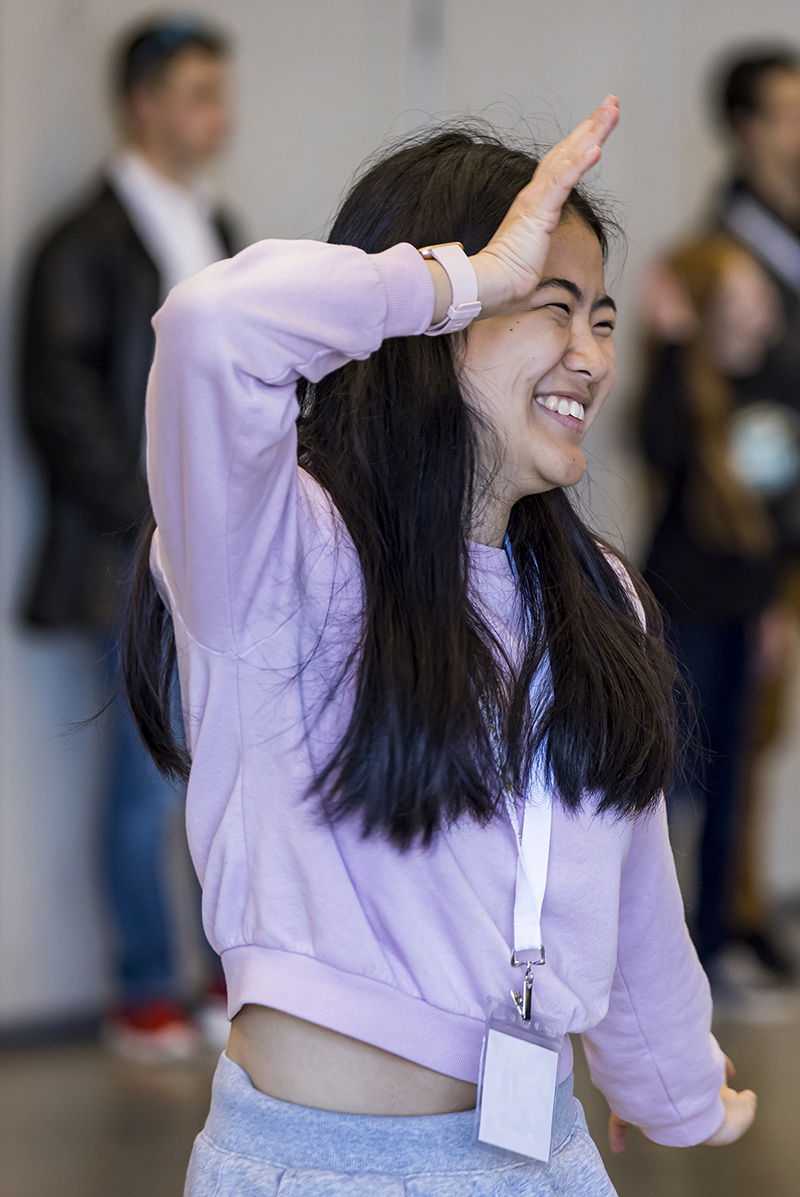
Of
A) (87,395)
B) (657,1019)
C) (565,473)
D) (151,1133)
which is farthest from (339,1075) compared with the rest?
(87,395)

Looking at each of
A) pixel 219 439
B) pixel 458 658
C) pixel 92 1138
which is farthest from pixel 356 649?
pixel 92 1138

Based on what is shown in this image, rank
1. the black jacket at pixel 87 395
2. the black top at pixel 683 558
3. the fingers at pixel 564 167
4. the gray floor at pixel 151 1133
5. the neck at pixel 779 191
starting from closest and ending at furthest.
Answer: the fingers at pixel 564 167 < the gray floor at pixel 151 1133 < the black jacket at pixel 87 395 < the black top at pixel 683 558 < the neck at pixel 779 191

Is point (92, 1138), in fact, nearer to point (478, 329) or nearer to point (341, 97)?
point (478, 329)

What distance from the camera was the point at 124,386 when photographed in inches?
115

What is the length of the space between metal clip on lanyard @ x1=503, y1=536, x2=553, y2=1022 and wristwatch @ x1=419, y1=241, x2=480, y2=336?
342 mm

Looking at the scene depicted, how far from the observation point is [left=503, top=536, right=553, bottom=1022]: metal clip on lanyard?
1.06 meters

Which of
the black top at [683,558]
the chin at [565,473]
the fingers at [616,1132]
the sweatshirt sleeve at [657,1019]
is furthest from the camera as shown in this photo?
the black top at [683,558]

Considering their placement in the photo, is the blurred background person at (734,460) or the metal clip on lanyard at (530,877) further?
the blurred background person at (734,460)

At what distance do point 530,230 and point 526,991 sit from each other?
55 centimetres

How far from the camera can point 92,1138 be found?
259 cm

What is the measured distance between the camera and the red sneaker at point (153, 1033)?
9.63 ft

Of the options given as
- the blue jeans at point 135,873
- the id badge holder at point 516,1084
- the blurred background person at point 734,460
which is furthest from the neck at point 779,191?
the id badge holder at point 516,1084

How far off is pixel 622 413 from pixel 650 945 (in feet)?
8.47

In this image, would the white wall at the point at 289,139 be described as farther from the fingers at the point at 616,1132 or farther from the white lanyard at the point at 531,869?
the white lanyard at the point at 531,869
